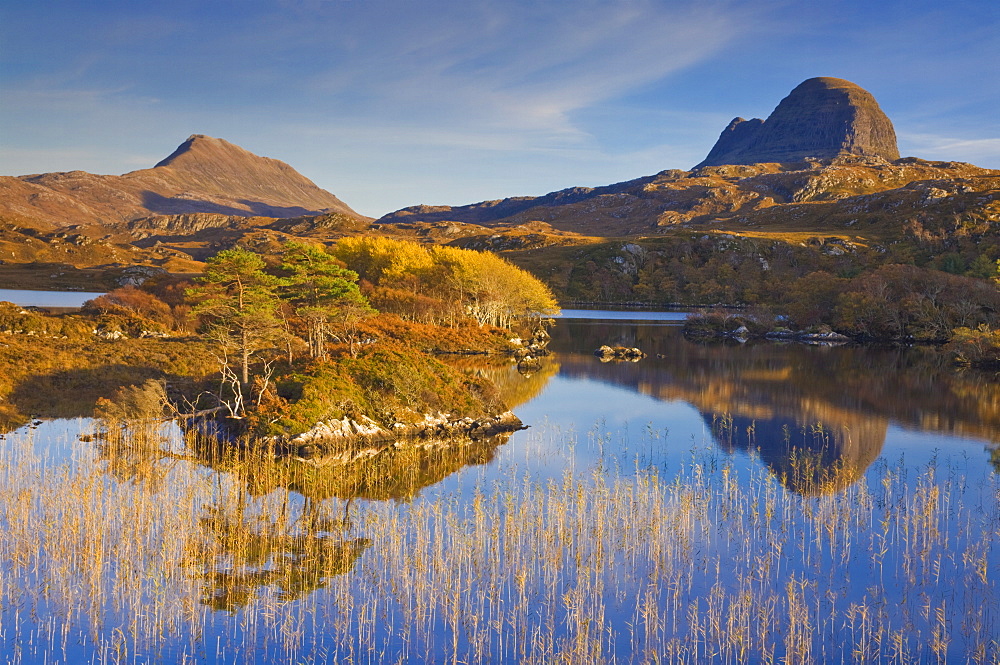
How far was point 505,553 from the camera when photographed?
16922 mm

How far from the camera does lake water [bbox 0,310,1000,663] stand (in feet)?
42.5

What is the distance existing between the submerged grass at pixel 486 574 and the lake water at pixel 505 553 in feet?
0.21

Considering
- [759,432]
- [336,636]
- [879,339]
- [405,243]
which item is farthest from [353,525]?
[879,339]

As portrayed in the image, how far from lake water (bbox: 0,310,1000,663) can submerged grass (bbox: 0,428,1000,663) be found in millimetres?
64

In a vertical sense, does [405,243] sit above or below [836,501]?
above

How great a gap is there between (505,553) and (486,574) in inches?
51.4

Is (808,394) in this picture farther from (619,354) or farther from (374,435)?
(374,435)

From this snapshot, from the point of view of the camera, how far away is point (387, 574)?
15.6 metres

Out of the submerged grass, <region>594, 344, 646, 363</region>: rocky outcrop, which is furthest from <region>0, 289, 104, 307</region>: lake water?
the submerged grass

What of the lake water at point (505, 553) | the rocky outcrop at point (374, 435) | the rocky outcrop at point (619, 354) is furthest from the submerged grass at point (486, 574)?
the rocky outcrop at point (619, 354)

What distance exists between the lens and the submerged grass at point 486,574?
12820 mm

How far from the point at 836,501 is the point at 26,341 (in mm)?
46381

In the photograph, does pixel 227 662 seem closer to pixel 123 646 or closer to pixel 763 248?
pixel 123 646

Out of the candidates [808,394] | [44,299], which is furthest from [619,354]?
[44,299]
